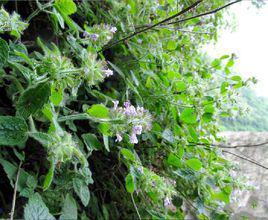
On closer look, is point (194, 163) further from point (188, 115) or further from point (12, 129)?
point (12, 129)

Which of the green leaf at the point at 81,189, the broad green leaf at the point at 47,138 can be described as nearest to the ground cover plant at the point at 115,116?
the green leaf at the point at 81,189

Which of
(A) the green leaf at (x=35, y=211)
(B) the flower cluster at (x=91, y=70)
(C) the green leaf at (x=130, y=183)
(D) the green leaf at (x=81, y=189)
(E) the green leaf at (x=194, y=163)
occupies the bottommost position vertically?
(A) the green leaf at (x=35, y=211)

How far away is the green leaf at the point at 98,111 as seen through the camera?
634 millimetres

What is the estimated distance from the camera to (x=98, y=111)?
2.10 feet

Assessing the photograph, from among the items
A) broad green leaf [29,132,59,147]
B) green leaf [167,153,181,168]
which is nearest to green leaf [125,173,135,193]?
green leaf [167,153,181,168]

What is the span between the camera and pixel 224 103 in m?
1.12

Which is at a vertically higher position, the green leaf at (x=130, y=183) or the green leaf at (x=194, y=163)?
the green leaf at (x=194, y=163)

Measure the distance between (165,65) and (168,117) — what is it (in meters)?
0.18

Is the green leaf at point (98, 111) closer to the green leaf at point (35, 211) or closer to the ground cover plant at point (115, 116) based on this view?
the ground cover plant at point (115, 116)

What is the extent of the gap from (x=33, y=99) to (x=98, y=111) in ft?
0.49

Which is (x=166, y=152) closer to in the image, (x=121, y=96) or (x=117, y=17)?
(x=121, y=96)

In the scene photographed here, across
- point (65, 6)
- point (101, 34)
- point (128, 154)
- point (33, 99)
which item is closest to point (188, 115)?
point (128, 154)

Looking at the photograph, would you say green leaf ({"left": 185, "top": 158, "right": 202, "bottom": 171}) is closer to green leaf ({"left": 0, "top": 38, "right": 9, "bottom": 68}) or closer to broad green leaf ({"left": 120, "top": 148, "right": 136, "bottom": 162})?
broad green leaf ({"left": 120, "top": 148, "right": 136, "bottom": 162})

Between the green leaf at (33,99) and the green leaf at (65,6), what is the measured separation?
33 centimetres
